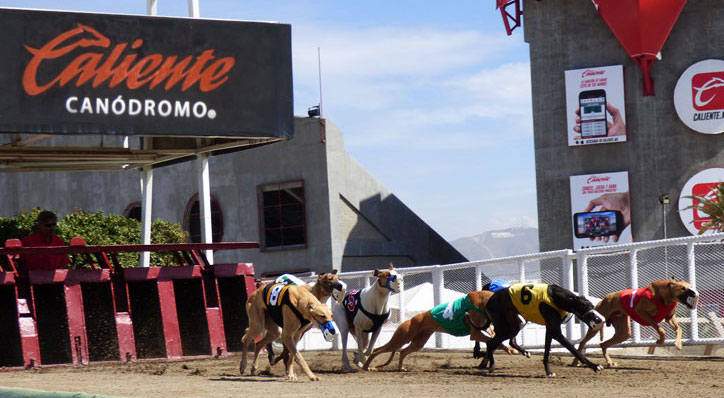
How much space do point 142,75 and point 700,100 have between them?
4198 cm

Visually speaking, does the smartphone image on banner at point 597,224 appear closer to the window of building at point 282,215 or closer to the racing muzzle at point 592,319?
the window of building at point 282,215

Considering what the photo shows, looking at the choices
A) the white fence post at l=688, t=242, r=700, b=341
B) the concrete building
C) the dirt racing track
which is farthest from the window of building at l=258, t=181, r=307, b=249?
the white fence post at l=688, t=242, r=700, b=341

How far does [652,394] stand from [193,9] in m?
12.2

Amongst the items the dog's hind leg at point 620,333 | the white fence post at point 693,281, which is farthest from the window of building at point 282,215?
the dog's hind leg at point 620,333

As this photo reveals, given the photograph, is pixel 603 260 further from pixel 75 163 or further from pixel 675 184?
pixel 675 184

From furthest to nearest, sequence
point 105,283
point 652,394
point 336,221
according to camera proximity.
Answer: point 336,221, point 105,283, point 652,394

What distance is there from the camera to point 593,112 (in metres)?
57.8

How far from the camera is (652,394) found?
39.7ft

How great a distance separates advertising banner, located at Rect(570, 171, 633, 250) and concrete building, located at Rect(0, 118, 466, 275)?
7139mm

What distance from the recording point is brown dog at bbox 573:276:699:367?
15117 mm

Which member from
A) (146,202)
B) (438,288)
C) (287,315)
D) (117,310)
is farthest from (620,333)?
(146,202)

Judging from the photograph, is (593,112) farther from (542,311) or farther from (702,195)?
(542,311)

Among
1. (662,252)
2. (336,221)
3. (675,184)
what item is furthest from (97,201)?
(662,252)

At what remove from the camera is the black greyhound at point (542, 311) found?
14564mm
